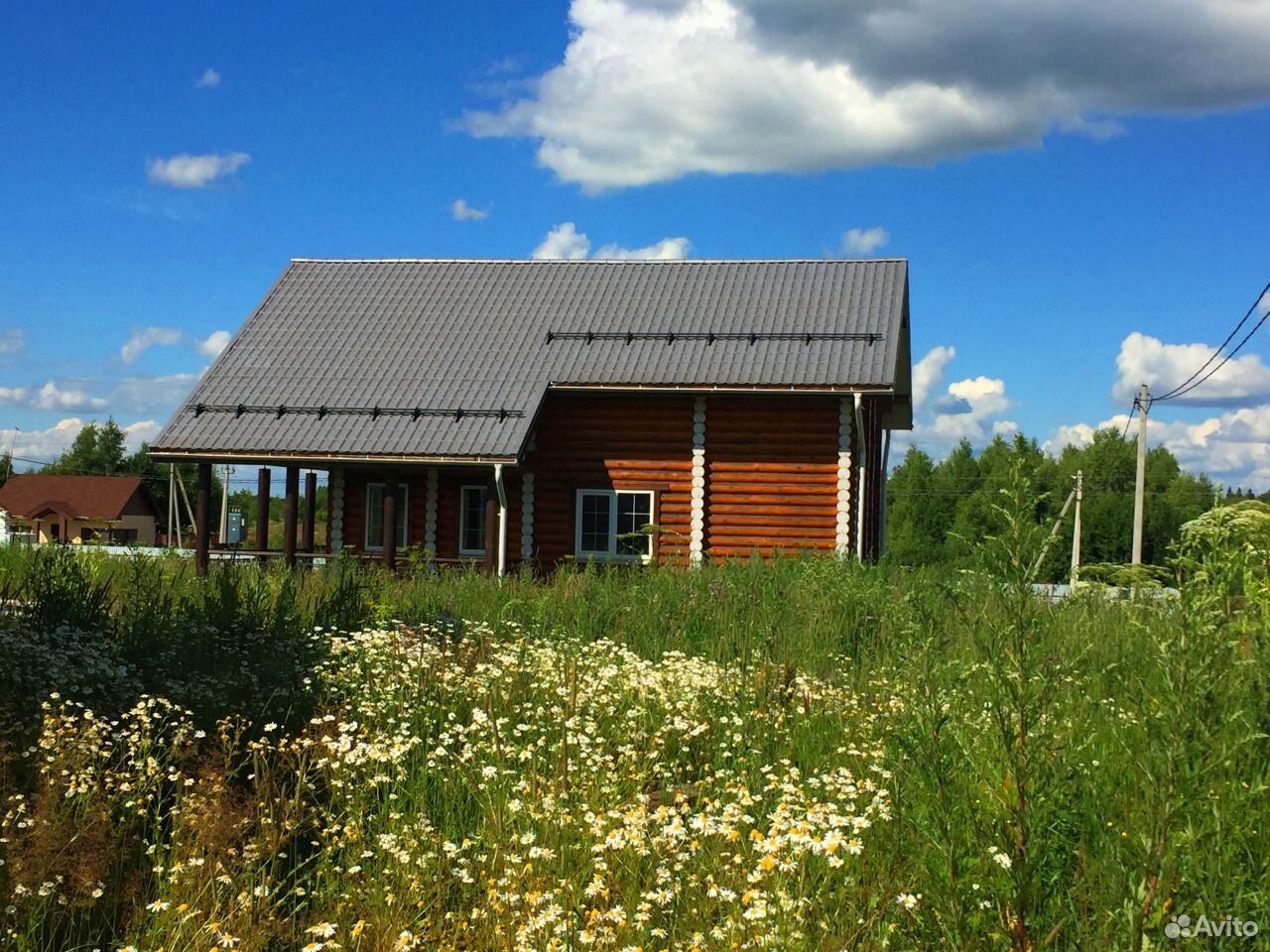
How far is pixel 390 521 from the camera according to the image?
20906mm

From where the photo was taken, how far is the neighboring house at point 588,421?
69.8ft

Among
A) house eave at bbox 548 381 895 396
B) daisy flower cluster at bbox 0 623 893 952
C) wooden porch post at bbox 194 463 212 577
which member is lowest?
daisy flower cluster at bbox 0 623 893 952

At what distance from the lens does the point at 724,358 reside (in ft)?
72.2

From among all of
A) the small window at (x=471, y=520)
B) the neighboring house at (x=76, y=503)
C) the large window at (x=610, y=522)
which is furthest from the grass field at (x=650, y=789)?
the neighboring house at (x=76, y=503)

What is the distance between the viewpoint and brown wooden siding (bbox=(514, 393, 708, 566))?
21922 mm

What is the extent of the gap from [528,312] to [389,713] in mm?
18447

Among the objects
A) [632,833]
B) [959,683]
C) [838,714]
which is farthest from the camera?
[838,714]

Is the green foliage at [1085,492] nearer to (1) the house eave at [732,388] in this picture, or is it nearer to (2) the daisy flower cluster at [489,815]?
(1) the house eave at [732,388]

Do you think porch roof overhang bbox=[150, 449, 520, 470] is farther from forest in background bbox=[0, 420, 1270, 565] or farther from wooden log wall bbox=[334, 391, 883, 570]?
forest in background bbox=[0, 420, 1270, 565]

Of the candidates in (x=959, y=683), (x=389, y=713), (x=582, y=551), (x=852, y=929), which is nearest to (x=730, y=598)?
(x=389, y=713)

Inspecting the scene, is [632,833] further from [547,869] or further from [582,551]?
[582,551]

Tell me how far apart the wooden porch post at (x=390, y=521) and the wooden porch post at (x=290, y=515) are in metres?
1.58

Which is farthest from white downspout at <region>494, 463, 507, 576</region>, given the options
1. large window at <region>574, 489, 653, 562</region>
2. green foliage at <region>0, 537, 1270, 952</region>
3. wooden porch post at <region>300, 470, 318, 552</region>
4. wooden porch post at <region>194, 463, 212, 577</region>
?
green foliage at <region>0, 537, 1270, 952</region>

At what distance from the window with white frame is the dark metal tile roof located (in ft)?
6.60
